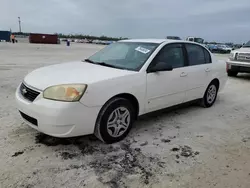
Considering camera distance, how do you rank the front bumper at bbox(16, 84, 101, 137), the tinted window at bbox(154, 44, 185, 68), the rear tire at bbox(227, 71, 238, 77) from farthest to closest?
1. the rear tire at bbox(227, 71, 238, 77)
2. the tinted window at bbox(154, 44, 185, 68)
3. the front bumper at bbox(16, 84, 101, 137)

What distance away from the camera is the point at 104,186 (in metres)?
2.49

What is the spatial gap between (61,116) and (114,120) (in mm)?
801

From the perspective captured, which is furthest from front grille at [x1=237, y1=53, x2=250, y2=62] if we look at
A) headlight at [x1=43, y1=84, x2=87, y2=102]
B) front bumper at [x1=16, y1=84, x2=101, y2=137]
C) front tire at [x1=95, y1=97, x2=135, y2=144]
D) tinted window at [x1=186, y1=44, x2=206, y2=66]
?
headlight at [x1=43, y1=84, x2=87, y2=102]

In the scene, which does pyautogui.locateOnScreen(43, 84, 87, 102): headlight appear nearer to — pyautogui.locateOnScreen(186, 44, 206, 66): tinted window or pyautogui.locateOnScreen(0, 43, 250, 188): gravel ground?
pyautogui.locateOnScreen(0, 43, 250, 188): gravel ground

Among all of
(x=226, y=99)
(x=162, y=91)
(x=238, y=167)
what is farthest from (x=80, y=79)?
(x=226, y=99)

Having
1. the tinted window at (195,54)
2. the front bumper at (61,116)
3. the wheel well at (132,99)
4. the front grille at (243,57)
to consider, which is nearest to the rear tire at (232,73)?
Result: the front grille at (243,57)

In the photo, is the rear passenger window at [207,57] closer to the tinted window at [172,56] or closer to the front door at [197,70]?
the front door at [197,70]

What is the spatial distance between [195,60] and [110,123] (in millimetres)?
2457

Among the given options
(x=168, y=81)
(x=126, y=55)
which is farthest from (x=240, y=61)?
(x=126, y=55)

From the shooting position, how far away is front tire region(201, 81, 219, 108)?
5270 millimetres

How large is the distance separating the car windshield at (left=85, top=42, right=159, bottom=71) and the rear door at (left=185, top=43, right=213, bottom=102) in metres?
0.97

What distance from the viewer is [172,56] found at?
14.2ft

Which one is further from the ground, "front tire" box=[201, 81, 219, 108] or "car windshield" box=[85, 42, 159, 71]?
"car windshield" box=[85, 42, 159, 71]

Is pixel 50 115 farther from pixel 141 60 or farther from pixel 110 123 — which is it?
pixel 141 60
